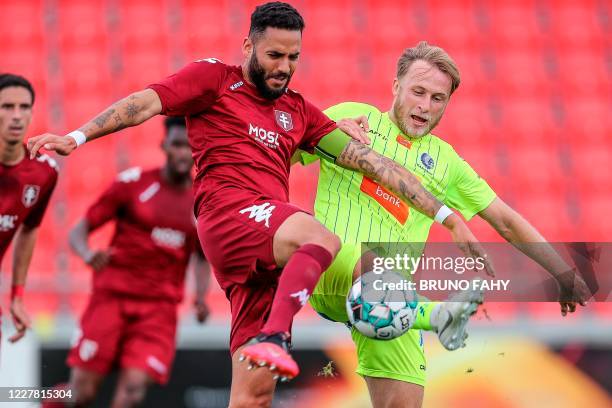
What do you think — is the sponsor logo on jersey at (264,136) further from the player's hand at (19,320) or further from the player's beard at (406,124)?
the player's hand at (19,320)

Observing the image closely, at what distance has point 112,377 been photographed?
8.52 m

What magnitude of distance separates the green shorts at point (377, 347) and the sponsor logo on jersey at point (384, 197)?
16.6 inches

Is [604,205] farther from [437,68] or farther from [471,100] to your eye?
[437,68]

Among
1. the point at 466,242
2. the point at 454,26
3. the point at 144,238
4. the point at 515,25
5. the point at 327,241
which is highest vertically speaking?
the point at 515,25

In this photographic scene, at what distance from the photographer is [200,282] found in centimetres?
848

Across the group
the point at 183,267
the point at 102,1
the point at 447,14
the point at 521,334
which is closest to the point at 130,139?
the point at 102,1

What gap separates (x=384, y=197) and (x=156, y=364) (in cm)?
306

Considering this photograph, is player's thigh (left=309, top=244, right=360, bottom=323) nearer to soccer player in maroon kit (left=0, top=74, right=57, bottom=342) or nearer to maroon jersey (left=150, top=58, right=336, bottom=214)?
maroon jersey (left=150, top=58, right=336, bottom=214)

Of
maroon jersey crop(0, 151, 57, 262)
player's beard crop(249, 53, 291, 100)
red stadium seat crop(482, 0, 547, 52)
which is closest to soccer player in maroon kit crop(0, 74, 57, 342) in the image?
maroon jersey crop(0, 151, 57, 262)

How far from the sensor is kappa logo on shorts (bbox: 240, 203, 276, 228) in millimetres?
4969

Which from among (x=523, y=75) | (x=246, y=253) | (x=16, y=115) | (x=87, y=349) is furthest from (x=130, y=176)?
(x=523, y=75)

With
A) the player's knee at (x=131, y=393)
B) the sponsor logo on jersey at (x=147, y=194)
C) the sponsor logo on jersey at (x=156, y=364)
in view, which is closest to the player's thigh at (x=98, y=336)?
the player's knee at (x=131, y=393)

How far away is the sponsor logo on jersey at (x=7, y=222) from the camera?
6926 millimetres

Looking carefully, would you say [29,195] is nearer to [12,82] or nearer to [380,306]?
[12,82]
